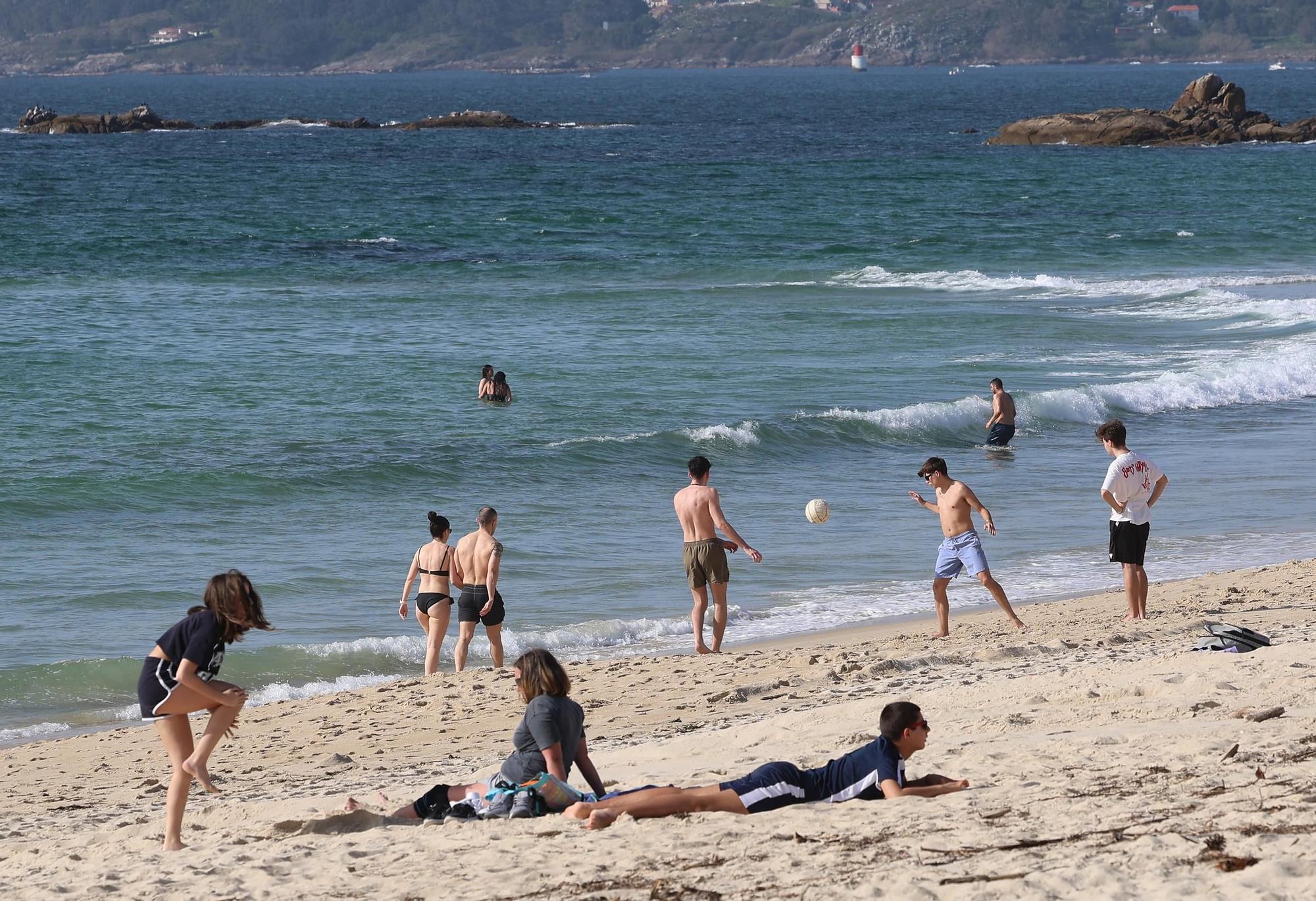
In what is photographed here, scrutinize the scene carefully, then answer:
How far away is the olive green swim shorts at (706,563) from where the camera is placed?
433 inches

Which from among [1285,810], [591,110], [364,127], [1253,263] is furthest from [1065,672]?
[591,110]

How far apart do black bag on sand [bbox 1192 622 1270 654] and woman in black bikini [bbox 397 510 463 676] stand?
483cm

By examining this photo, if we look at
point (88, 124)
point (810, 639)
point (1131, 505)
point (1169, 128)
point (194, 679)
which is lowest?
point (810, 639)

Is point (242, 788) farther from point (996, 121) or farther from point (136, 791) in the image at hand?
point (996, 121)

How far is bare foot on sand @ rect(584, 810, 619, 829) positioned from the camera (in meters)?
6.39

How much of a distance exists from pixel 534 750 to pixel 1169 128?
241ft

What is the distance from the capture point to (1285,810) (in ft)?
18.8

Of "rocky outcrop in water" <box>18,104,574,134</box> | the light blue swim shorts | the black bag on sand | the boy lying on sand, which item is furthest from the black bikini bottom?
"rocky outcrop in water" <box>18,104,574,134</box>

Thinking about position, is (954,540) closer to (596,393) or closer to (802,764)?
(802,764)

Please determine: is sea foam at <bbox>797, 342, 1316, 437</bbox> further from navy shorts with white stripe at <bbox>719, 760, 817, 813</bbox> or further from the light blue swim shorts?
navy shorts with white stripe at <bbox>719, 760, 817, 813</bbox>

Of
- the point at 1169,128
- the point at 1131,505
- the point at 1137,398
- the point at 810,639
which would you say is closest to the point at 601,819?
the point at 810,639

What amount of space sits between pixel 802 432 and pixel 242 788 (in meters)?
12.6

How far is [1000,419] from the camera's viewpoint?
1952 cm

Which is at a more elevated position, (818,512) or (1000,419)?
(818,512)
